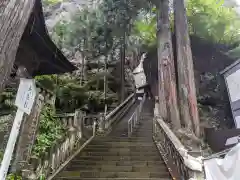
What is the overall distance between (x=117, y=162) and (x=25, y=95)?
3.62 m

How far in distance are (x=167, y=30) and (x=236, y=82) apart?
6896 mm

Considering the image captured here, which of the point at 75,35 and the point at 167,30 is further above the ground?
the point at 75,35

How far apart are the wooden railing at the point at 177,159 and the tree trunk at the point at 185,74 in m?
1.36

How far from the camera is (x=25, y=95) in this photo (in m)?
3.80

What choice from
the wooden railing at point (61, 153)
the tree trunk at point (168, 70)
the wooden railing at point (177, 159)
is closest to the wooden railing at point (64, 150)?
the wooden railing at point (61, 153)

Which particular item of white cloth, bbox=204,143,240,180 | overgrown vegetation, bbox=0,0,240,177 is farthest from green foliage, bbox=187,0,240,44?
white cloth, bbox=204,143,240,180

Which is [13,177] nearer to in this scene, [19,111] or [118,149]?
[19,111]

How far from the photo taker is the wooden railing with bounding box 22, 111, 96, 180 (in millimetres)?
4488

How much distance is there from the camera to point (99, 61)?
2091 centimetres

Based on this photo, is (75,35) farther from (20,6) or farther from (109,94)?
(20,6)

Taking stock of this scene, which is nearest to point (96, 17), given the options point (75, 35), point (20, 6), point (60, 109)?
point (75, 35)

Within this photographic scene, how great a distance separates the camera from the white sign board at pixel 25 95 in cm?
360

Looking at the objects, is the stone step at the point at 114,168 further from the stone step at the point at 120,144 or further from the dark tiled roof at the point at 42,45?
the dark tiled roof at the point at 42,45

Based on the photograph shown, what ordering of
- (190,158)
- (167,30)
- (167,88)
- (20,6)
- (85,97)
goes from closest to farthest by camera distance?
(20,6)
(190,158)
(167,88)
(167,30)
(85,97)
